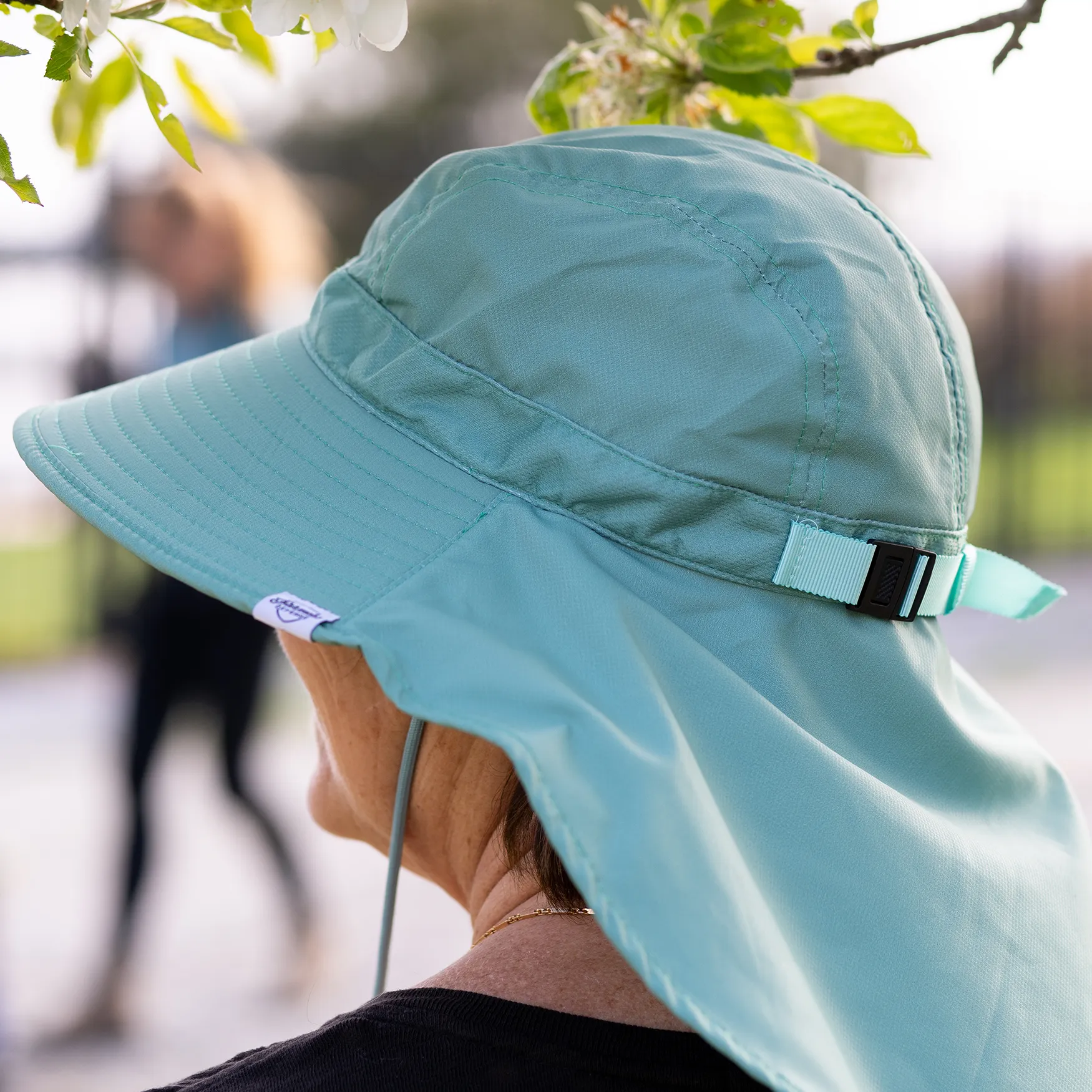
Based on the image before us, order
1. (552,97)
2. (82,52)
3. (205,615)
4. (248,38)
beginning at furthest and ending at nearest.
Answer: (205,615) < (552,97) < (248,38) < (82,52)

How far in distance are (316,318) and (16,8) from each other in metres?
0.30

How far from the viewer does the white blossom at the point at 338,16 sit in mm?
723

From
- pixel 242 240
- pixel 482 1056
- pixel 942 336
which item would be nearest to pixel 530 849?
pixel 482 1056

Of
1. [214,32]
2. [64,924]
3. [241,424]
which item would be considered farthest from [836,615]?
[64,924]

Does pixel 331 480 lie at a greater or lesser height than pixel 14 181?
lesser

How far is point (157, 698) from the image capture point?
3.15 m

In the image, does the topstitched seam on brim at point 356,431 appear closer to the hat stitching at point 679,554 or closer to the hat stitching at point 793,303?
the hat stitching at point 679,554

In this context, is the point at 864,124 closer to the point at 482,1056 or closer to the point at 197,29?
the point at 197,29

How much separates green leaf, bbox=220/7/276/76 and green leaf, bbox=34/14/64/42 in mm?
167

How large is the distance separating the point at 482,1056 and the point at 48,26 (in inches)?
26.6

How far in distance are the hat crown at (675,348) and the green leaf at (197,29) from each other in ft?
0.63

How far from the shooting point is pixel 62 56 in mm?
692

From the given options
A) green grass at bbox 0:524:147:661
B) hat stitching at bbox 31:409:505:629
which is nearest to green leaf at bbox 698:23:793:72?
hat stitching at bbox 31:409:505:629

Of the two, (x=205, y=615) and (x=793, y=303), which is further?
(x=205, y=615)
